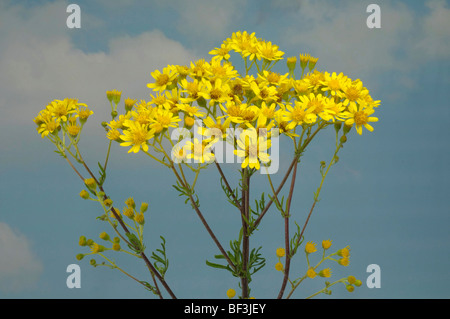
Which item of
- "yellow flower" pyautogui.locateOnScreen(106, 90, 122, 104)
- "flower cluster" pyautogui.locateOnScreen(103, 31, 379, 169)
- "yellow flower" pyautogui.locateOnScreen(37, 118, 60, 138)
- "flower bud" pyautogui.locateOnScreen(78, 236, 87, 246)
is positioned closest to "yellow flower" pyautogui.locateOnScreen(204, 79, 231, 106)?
"flower cluster" pyautogui.locateOnScreen(103, 31, 379, 169)

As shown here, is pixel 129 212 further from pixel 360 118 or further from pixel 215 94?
pixel 360 118

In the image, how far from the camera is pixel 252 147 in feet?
6.46

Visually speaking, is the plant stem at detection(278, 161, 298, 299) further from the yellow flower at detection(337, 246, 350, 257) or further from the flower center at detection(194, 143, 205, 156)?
the flower center at detection(194, 143, 205, 156)

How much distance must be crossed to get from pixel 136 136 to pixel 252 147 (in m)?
0.51

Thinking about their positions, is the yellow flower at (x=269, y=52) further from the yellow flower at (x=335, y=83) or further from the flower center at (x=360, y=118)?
the flower center at (x=360, y=118)

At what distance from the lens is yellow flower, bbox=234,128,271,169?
1.96 m

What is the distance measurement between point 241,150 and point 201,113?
292mm

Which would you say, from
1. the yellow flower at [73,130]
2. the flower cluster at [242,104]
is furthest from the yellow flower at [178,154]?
the yellow flower at [73,130]

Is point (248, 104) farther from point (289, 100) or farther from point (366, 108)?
point (366, 108)

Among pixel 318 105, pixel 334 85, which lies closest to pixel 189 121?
pixel 318 105

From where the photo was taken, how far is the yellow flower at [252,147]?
6.44 ft

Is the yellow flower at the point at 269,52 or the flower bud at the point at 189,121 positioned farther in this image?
the yellow flower at the point at 269,52

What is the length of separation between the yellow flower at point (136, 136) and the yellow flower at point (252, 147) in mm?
399
